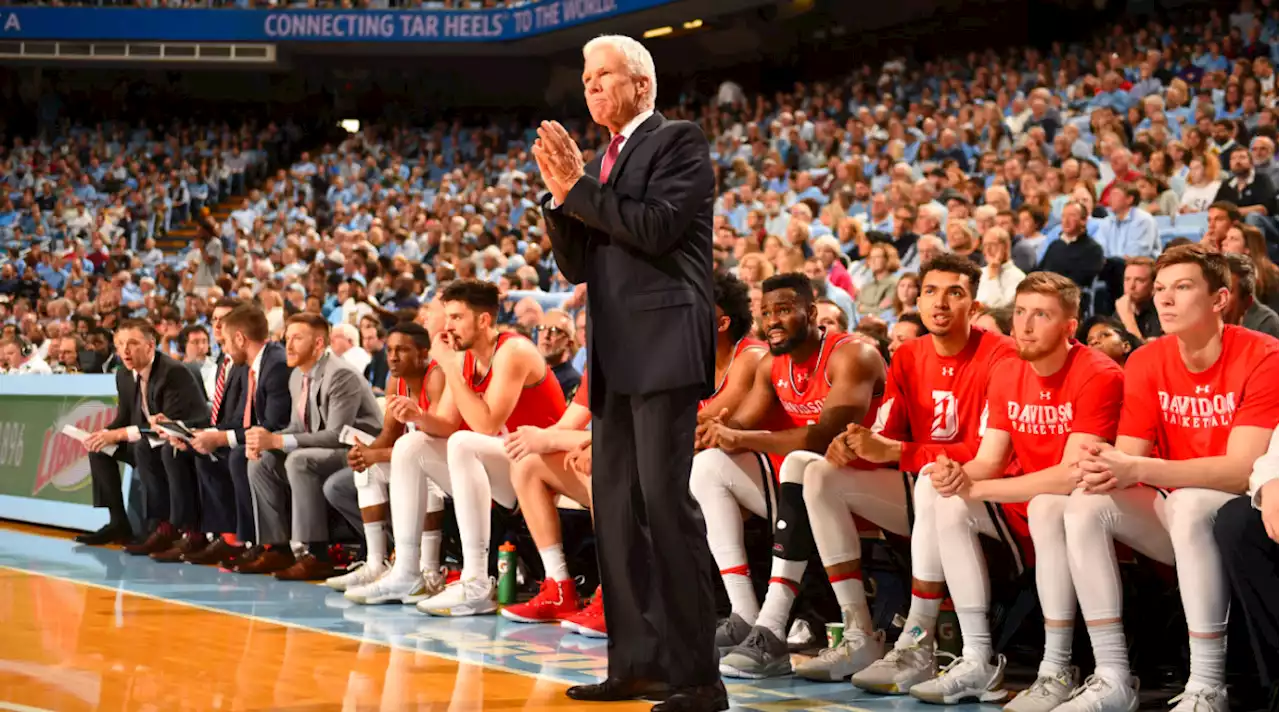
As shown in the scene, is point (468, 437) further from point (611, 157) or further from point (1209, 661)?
point (1209, 661)

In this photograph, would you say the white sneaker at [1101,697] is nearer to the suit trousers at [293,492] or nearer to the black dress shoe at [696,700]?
the black dress shoe at [696,700]

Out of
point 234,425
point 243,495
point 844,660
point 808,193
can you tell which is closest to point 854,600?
point 844,660

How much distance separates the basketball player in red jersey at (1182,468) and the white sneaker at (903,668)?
581 millimetres

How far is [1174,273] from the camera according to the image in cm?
421

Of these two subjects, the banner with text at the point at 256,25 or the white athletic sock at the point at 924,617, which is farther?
the banner with text at the point at 256,25

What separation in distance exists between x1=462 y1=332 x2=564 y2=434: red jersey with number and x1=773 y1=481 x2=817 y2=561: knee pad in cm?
188

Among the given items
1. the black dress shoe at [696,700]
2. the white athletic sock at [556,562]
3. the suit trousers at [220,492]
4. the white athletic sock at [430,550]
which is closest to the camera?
the black dress shoe at [696,700]

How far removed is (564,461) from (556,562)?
1.48ft

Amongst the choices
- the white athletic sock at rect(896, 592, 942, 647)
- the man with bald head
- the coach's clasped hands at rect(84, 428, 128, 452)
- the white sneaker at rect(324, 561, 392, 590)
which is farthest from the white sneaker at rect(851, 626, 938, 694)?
the coach's clasped hands at rect(84, 428, 128, 452)

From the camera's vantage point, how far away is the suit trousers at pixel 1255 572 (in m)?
3.85

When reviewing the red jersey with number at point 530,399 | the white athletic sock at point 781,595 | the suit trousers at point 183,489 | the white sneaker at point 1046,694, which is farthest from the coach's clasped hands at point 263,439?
the white sneaker at point 1046,694

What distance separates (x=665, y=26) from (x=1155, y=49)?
32.5 ft

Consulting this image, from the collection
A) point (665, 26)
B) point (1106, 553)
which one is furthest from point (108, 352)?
point (665, 26)

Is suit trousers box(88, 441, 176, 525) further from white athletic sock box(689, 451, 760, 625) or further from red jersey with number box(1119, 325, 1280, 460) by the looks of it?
red jersey with number box(1119, 325, 1280, 460)
